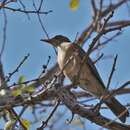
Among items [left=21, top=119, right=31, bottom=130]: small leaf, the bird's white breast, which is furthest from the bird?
[left=21, top=119, right=31, bottom=130]: small leaf

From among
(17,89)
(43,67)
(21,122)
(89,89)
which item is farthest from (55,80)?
(89,89)

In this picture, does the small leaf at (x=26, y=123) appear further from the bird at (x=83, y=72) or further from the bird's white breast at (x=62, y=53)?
the bird's white breast at (x=62, y=53)

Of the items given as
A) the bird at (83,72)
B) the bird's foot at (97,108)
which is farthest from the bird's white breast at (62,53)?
the bird's foot at (97,108)

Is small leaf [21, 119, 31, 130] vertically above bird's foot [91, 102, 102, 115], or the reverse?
small leaf [21, 119, 31, 130]

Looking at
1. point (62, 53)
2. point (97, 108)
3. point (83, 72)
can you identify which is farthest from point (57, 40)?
point (97, 108)

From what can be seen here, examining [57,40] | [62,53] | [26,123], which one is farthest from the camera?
[57,40]

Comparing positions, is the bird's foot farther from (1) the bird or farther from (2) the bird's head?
(2) the bird's head

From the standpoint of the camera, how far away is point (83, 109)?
4184mm

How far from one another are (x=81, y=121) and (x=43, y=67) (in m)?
0.56

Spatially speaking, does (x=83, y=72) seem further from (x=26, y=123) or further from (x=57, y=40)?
(x=26, y=123)

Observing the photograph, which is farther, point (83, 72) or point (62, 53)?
point (62, 53)

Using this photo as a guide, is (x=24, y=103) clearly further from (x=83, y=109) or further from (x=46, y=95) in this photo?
(x=83, y=109)

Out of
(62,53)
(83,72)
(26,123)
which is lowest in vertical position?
(83,72)

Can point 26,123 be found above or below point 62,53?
above
